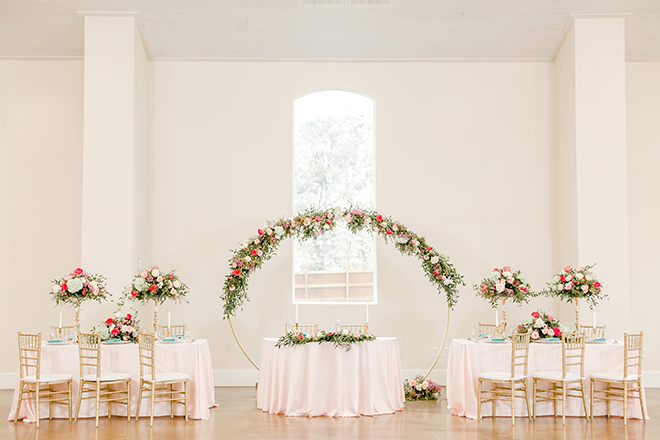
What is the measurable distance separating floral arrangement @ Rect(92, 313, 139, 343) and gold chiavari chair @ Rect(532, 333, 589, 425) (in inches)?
172

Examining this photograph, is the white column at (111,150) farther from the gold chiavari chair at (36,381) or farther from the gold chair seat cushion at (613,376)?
the gold chair seat cushion at (613,376)

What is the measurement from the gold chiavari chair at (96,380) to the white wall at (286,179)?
208 centimetres

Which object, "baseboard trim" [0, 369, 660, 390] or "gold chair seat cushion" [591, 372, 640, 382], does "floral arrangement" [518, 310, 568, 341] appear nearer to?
"gold chair seat cushion" [591, 372, 640, 382]

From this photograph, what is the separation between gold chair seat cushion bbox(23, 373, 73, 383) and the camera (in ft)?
21.3

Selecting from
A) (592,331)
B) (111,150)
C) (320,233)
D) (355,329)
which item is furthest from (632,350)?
(111,150)

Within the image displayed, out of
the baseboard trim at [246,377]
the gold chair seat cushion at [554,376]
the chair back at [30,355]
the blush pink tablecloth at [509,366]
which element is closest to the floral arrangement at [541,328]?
the blush pink tablecloth at [509,366]

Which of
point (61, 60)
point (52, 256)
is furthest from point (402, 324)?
point (61, 60)

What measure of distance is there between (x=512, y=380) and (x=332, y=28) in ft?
16.9

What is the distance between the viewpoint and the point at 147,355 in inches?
274

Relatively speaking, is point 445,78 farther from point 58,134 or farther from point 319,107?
point 58,134

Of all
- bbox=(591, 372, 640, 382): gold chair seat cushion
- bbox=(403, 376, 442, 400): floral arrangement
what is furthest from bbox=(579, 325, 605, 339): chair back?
bbox=(403, 376, 442, 400): floral arrangement

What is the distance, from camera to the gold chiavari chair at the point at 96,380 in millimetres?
6582

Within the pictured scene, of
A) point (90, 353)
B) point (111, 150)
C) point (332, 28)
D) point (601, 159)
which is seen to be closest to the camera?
point (90, 353)

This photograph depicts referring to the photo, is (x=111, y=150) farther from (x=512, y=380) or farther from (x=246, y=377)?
(x=512, y=380)
